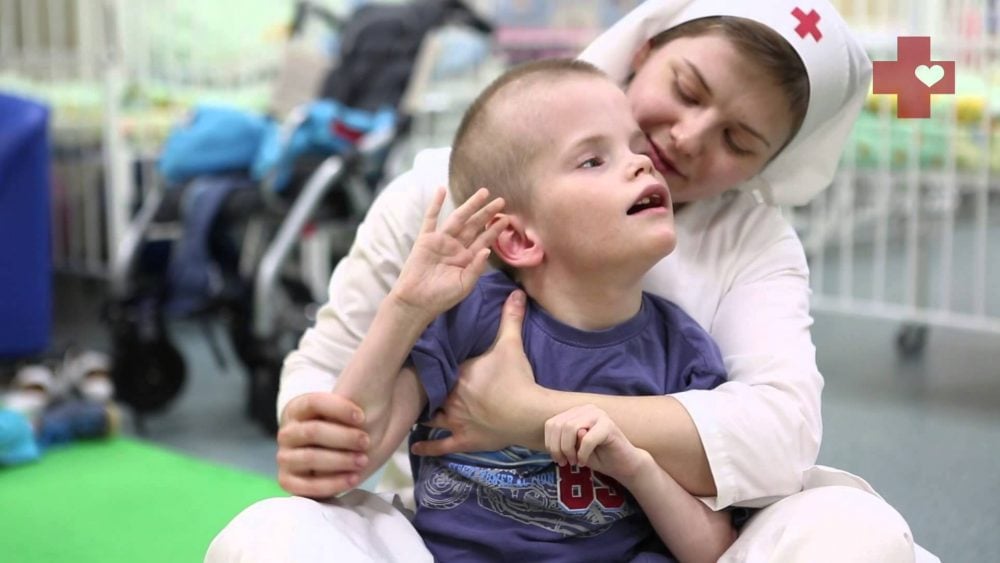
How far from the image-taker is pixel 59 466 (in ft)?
6.70

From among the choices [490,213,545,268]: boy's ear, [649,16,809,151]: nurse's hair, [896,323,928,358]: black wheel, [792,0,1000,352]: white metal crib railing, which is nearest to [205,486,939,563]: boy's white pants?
[490,213,545,268]: boy's ear

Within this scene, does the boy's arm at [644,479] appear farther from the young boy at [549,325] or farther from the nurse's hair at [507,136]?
the nurse's hair at [507,136]

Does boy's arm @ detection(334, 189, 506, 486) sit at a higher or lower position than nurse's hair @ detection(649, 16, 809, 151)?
lower

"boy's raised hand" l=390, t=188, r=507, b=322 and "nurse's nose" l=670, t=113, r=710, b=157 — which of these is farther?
"nurse's nose" l=670, t=113, r=710, b=157

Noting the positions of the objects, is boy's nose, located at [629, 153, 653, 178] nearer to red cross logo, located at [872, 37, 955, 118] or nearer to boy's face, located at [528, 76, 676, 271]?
boy's face, located at [528, 76, 676, 271]

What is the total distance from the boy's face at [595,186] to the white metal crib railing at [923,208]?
1044mm

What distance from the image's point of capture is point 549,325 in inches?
36.8

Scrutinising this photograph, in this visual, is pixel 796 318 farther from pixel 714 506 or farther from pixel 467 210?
pixel 467 210

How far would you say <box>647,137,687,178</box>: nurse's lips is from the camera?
0.99m

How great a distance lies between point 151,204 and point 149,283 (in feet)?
0.85

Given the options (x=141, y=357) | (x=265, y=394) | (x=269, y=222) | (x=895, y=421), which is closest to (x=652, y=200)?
(x=895, y=421)

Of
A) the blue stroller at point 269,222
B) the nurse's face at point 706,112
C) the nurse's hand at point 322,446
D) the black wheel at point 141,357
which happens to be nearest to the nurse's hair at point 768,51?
the nurse's face at point 706,112

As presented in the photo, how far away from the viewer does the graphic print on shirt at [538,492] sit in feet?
2.94

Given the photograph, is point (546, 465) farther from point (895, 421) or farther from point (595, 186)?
point (895, 421)
